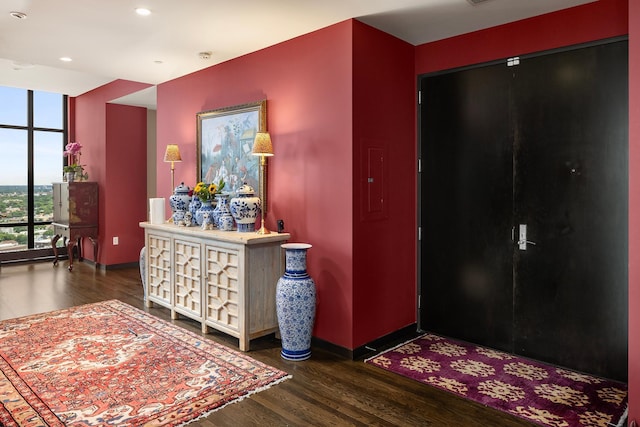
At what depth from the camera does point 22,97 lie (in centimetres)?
731

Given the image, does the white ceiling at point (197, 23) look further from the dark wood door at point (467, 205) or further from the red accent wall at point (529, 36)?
the dark wood door at point (467, 205)

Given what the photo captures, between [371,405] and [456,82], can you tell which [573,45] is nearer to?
[456,82]

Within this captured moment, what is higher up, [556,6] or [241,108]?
[556,6]

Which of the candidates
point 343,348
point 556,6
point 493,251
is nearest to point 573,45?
point 556,6

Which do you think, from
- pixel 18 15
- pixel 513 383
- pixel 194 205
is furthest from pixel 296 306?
pixel 18 15

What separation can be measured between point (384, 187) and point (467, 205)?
0.70m

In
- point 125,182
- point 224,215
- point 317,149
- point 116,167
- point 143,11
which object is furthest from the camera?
point 125,182

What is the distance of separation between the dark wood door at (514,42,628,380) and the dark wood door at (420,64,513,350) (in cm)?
12

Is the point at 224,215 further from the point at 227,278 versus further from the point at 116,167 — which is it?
the point at 116,167

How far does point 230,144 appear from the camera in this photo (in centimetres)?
445

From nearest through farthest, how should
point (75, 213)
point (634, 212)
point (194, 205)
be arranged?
1. point (634, 212)
2. point (194, 205)
3. point (75, 213)

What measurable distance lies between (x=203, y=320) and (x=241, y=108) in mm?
1985

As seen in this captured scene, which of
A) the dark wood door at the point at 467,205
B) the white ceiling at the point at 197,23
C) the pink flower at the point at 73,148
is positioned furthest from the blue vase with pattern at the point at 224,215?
the pink flower at the point at 73,148

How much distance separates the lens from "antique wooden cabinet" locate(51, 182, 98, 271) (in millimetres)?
6766
